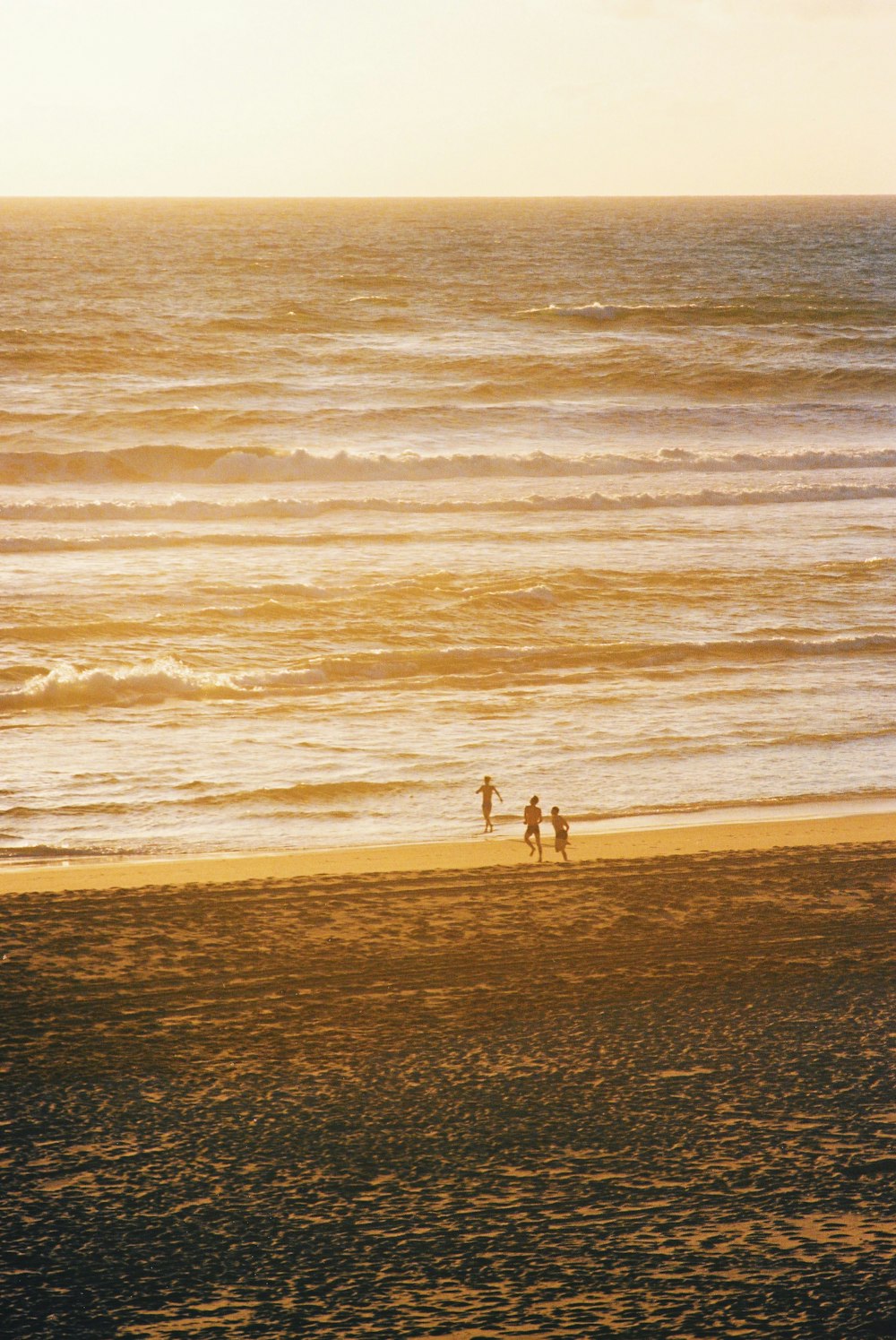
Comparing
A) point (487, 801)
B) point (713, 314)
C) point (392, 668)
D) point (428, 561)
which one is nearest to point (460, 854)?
point (487, 801)

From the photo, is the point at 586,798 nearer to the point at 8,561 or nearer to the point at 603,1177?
the point at 603,1177

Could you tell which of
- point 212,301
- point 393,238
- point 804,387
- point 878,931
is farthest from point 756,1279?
point 393,238

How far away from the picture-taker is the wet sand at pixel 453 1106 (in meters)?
8.56

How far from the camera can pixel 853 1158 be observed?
388 inches

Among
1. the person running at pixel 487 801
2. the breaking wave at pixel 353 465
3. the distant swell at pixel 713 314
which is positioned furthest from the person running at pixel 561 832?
the distant swell at pixel 713 314

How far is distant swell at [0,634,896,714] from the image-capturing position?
2141 cm

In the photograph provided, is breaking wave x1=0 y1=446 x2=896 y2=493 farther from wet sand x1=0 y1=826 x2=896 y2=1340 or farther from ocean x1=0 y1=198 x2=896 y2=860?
wet sand x1=0 y1=826 x2=896 y2=1340

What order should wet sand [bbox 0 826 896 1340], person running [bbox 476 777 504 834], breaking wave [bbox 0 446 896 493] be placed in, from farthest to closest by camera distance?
breaking wave [bbox 0 446 896 493], person running [bbox 476 777 504 834], wet sand [bbox 0 826 896 1340]

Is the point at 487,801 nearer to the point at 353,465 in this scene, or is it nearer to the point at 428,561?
the point at 428,561

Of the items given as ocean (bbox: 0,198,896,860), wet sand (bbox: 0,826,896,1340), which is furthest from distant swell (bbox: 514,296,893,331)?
wet sand (bbox: 0,826,896,1340)

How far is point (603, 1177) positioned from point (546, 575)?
62.9 ft

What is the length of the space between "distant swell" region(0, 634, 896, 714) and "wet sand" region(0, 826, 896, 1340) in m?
7.45

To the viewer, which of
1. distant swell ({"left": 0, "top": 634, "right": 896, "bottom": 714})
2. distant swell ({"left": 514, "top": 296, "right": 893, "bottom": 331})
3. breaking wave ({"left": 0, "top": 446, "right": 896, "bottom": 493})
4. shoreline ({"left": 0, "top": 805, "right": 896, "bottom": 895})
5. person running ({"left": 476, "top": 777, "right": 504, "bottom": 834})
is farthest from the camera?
distant swell ({"left": 514, "top": 296, "right": 893, "bottom": 331})

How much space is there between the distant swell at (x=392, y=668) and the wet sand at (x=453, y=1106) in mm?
7452
